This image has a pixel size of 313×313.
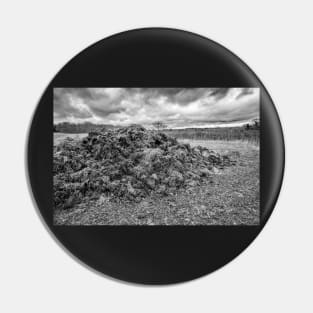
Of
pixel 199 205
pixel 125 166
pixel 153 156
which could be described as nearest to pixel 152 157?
pixel 153 156

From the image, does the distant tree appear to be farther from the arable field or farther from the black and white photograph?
the arable field

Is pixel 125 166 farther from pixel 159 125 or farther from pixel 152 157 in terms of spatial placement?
pixel 159 125

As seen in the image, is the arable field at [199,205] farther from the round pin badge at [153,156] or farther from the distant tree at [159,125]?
the distant tree at [159,125]

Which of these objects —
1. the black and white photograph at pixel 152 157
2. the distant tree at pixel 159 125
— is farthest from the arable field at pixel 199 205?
the distant tree at pixel 159 125

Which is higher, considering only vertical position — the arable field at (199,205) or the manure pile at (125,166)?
the manure pile at (125,166)

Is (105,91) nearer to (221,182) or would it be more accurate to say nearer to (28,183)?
(28,183)

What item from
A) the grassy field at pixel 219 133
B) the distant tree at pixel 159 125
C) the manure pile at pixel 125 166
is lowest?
the manure pile at pixel 125 166

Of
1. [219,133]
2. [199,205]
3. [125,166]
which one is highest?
[219,133]

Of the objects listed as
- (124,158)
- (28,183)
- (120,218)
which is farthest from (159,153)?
(28,183)

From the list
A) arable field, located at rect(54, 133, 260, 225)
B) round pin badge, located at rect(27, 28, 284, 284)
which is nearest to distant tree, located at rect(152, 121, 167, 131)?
round pin badge, located at rect(27, 28, 284, 284)

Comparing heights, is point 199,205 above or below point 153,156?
below
